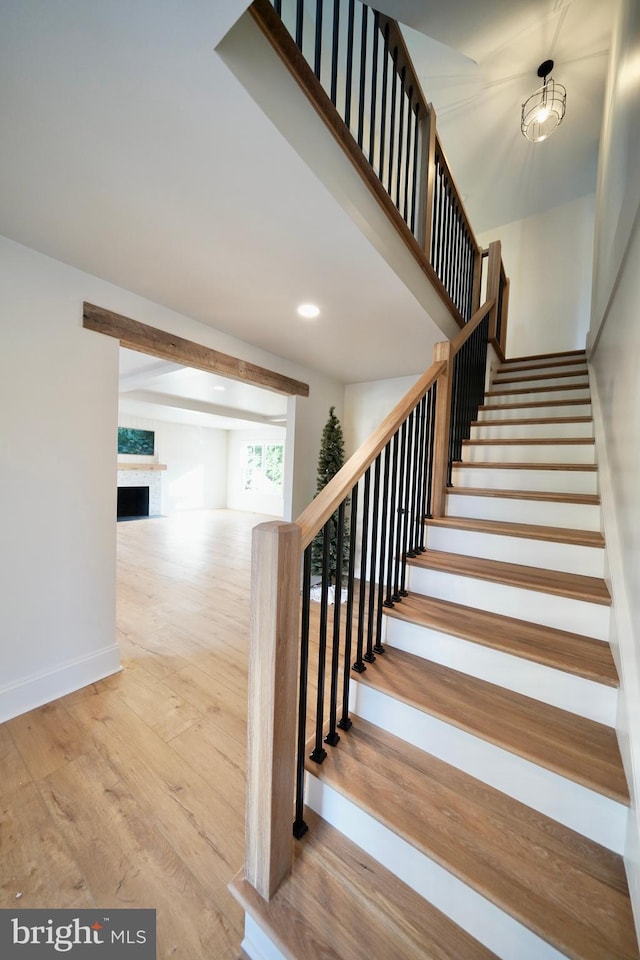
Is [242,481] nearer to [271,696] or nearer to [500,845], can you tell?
[271,696]

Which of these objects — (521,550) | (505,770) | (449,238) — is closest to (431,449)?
(521,550)

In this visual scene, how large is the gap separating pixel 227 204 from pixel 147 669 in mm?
2591

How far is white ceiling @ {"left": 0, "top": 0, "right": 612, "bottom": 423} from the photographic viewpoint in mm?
917

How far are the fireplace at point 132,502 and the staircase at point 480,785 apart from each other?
8.34 m

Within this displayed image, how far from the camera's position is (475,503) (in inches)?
79.0

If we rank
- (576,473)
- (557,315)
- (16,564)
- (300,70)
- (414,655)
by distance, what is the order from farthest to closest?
(557,315) < (576,473) < (16,564) < (414,655) < (300,70)

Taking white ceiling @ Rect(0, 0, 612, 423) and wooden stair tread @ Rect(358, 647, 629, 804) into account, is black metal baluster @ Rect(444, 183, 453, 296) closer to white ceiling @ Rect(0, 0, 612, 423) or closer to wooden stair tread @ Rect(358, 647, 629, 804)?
white ceiling @ Rect(0, 0, 612, 423)

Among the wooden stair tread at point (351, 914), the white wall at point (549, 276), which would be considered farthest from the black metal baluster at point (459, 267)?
the wooden stair tread at point (351, 914)

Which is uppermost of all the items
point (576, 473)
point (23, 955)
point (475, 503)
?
point (576, 473)

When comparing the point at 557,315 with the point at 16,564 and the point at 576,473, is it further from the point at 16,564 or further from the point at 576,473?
the point at 16,564

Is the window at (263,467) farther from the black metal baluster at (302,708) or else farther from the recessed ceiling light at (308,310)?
the black metal baluster at (302,708)

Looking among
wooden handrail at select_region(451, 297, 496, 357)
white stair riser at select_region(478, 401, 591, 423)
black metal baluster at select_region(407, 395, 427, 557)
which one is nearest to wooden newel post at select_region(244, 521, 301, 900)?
black metal baluster at select_region(407, 395, 427, 557)

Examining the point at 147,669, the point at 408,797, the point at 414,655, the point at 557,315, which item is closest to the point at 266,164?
the point at 414,655

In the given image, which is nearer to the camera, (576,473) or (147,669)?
(576,473)
